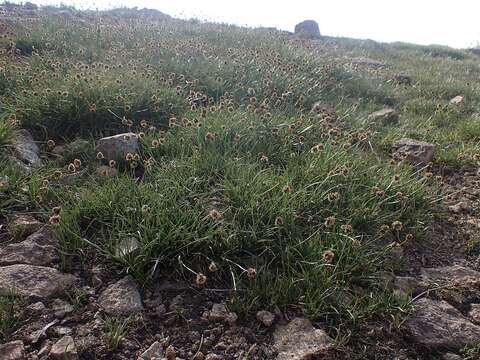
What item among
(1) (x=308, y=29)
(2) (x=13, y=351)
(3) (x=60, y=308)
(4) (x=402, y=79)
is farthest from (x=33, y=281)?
(1) (x=308, y=29)

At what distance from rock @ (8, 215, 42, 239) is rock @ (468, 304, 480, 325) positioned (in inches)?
96.4

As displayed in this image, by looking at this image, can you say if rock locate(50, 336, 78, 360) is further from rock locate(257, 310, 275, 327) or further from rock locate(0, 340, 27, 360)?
rock locate(257, 310, 275, 327)

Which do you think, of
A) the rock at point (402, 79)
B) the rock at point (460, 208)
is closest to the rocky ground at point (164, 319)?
the rock at point (460, 208)

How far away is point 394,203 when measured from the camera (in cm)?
280

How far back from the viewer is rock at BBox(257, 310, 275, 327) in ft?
6.37

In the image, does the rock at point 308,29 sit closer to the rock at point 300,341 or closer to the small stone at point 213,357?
the rock at point 300,341

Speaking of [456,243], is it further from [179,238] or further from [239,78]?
[239,78]

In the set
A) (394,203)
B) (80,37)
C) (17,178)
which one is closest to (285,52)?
(80,37)

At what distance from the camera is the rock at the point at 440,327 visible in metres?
1.94

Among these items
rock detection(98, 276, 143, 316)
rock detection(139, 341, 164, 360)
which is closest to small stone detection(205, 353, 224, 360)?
rock detection(139, 341, 164, 360)

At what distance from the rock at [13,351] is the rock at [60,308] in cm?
21

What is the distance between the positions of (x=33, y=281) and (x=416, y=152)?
3.23m

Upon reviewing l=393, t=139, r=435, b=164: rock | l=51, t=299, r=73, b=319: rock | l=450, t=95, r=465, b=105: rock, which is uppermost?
l=450, t=95, r=465, b=105: rock

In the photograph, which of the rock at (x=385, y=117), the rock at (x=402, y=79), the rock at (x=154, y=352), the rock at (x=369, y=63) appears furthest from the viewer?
the rock at (x=369, y=63)
